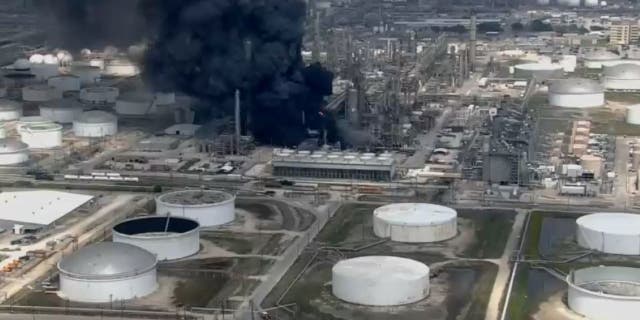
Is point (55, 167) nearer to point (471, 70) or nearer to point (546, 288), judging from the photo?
point (546, 288)

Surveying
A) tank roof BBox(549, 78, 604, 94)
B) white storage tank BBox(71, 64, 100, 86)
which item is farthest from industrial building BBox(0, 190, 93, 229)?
white storage tank BBox(71, 64, 100, 86)

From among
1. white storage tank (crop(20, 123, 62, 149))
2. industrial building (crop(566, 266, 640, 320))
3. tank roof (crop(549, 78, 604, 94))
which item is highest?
tank roof (crop(549, 78, 604, 94))

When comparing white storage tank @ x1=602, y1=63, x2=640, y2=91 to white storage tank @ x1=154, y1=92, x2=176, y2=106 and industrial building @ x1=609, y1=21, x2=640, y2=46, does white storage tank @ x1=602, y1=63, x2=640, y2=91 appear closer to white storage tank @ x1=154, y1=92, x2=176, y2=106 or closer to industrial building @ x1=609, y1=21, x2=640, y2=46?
industrial building @ x1=609, y1=21, x2=640, y2=46

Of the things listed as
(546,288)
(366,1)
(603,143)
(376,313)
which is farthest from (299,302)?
(366,1)

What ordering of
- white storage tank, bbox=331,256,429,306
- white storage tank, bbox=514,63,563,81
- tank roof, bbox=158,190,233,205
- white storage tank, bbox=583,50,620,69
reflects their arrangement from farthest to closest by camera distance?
1. white storage tank, bbox=583,50,620,69
2. white storage tank, bbox=514,63,563,81
3. tank roof, bbox=158,190,233,205
4. white storage tank, bbox=331,256,429,306

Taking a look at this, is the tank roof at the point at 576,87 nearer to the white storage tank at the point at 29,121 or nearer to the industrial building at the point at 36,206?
the white storage tank at the point at 29,121

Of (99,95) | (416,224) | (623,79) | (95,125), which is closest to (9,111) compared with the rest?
(95,125)

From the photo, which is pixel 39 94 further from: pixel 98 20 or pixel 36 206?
pixel 36 206
